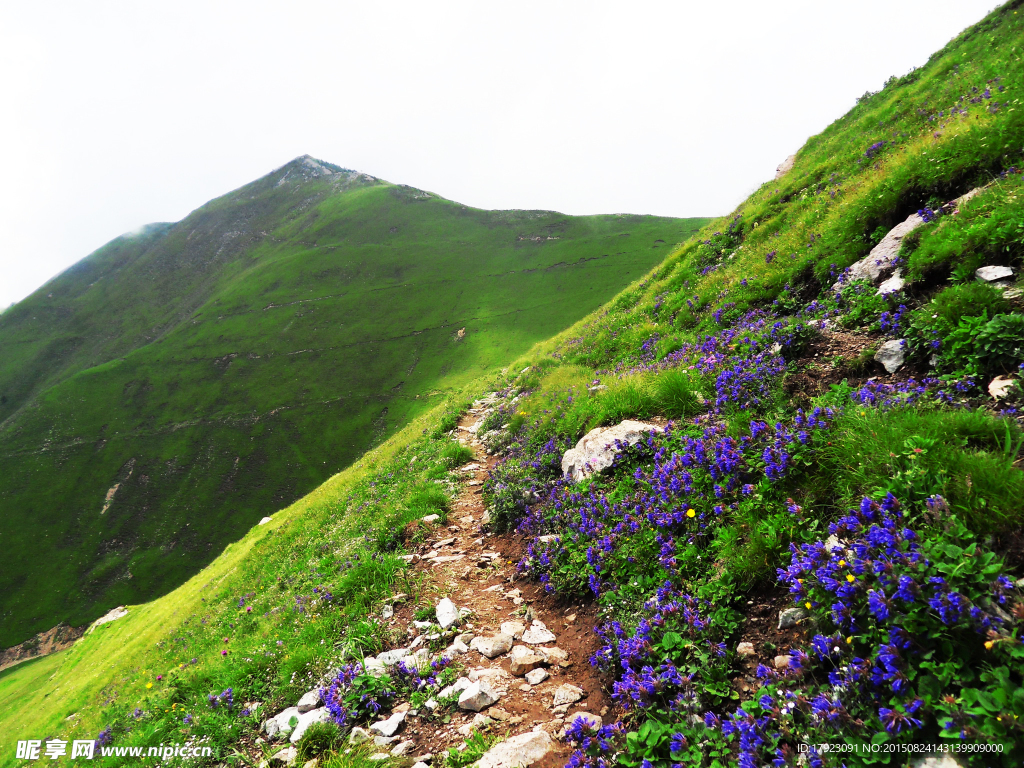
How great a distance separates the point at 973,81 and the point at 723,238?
6.65 metres

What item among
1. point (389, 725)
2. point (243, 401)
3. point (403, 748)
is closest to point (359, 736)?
point (389, 725)

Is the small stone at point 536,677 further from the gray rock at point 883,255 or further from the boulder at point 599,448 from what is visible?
the gray rock at point 883,255

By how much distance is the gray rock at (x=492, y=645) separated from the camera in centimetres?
571

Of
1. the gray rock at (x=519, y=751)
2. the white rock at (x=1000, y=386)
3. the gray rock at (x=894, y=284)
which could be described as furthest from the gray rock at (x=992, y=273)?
the gray rock at (x=519, y=751)

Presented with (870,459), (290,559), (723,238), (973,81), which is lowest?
(290,559)

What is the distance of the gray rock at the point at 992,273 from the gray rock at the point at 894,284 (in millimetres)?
954

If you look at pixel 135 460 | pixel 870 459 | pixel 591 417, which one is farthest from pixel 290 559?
pixel 135 460

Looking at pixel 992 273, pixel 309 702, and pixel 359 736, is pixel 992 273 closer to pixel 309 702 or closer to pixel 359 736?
pixel 359 736

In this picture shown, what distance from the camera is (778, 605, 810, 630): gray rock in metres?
3.62

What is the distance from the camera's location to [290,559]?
1357 centimetres

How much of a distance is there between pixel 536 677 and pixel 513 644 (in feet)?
2.51

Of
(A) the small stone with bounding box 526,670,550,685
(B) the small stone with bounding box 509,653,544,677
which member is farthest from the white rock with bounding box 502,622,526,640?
(A) the small stone with bounding box 526,670,550,685

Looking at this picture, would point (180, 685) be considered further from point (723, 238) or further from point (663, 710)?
point (723, 238)

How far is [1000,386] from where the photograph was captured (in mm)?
3945
